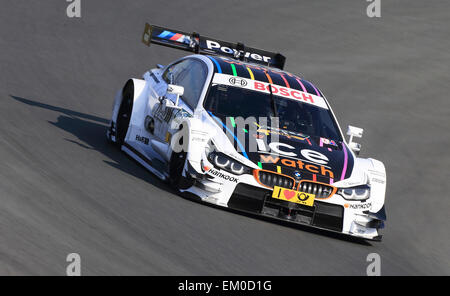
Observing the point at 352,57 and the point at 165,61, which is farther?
the point at 352,57

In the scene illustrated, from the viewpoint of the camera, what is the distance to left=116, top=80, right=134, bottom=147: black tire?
10.7 meters

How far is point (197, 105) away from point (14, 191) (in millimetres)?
2892

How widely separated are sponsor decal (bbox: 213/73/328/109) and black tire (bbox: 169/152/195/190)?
1215 mm

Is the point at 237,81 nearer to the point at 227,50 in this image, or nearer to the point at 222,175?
the point at 222,175

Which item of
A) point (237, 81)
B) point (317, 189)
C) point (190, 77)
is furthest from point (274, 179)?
point (190, 77)

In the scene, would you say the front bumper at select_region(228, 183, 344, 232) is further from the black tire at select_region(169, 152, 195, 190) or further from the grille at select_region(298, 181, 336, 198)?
the black tire at select_region(169, 152, 195, 190)

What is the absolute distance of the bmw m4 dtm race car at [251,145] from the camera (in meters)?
8.41

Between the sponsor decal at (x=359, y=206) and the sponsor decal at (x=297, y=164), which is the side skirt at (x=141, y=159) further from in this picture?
the sponsor decal at (x=359, y=206)

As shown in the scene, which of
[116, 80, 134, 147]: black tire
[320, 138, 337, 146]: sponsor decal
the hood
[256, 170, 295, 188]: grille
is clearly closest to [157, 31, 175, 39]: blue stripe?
[116, 80, 134, 147]: black tire

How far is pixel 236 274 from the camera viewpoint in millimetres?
6184

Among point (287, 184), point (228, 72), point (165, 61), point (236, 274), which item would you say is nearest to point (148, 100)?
point (228, 72)

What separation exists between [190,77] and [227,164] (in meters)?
2.15

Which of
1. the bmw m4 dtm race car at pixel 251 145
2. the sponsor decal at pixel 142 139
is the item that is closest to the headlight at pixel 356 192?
the bmw m4 dtm race car at pixel 251 145
